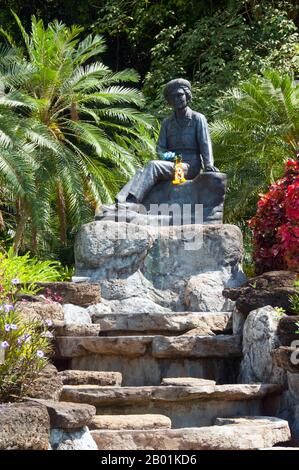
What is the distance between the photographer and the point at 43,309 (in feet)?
32.2

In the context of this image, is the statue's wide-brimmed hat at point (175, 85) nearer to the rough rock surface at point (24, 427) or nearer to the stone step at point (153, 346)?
the stone step at point (153, 346)

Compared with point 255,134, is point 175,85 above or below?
below

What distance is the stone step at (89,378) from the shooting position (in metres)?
8.91

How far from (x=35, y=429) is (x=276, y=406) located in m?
2.87

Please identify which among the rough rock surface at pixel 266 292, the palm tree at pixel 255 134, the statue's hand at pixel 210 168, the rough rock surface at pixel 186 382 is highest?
the palm tree at pixel 255 134

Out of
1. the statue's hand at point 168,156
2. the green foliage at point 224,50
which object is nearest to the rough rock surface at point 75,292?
the statue's hand at point 168,156

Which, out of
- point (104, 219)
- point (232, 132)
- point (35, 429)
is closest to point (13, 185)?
point (232, 132)

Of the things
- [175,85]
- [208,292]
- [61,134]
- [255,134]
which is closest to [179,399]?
[208,292]

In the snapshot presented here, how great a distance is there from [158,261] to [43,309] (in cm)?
237

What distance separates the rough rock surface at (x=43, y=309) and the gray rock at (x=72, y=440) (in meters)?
2.05

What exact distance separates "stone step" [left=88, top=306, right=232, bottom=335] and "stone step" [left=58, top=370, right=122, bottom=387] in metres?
1.15

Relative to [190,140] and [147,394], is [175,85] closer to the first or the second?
[190,140]

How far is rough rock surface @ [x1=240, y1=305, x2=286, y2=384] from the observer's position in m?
9.04

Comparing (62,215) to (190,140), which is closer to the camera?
(190,140)
